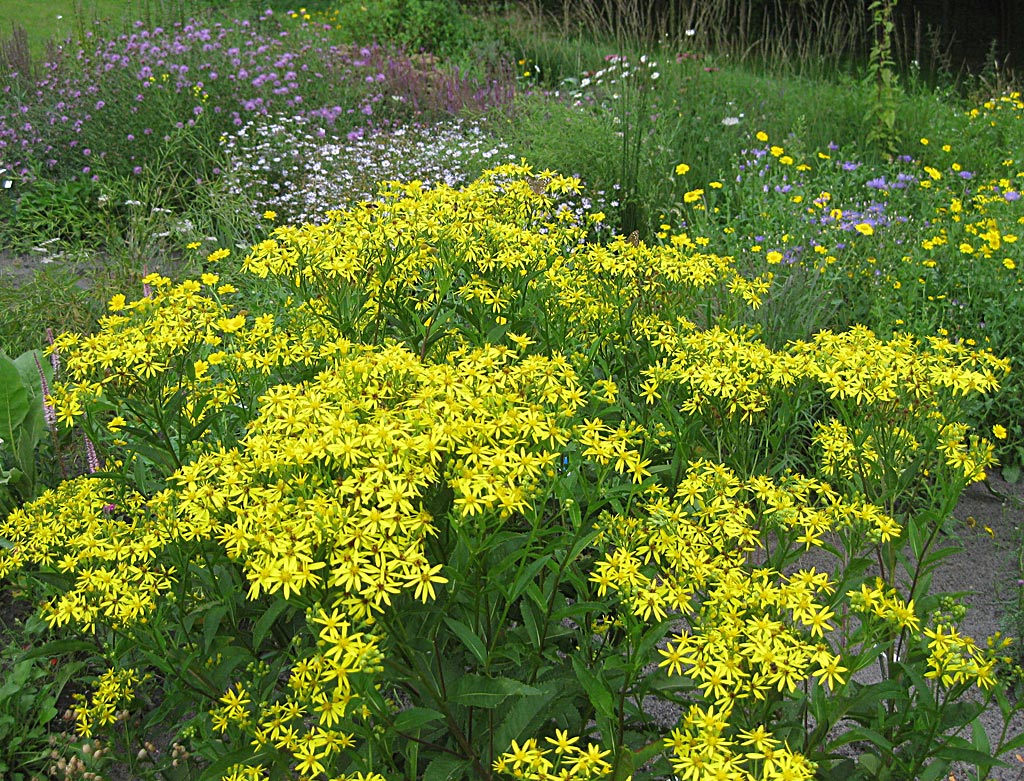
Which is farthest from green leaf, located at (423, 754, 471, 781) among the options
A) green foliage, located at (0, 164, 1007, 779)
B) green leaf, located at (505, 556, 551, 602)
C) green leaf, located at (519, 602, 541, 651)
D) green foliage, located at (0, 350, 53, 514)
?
green foliage, located at (0, 350, 53, 514)

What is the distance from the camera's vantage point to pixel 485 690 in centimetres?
174

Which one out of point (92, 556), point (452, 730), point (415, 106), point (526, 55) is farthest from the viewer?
point (526, 55)

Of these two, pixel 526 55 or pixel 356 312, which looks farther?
pixel 526 55

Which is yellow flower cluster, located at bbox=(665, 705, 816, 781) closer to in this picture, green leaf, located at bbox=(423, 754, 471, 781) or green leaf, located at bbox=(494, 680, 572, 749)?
green leaf, located at bbox=(494, 680, 572, 749)

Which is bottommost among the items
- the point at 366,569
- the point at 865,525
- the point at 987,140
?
the point at 987,140

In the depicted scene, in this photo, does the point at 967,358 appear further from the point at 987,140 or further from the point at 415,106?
the point at 415,106

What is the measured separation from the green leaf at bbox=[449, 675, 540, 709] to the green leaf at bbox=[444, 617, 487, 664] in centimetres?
5

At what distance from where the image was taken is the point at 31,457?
3.28 meters

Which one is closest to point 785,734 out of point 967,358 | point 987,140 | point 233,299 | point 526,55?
point 967,358

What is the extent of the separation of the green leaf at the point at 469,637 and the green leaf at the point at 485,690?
0.05 m

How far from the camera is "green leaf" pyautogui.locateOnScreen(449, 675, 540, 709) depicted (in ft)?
5.56

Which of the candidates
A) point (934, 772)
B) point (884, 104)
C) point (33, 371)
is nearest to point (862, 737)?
point (934, 772)

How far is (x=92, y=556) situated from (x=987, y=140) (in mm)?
7180

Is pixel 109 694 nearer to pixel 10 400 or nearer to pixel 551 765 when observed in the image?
pixel 551 765
